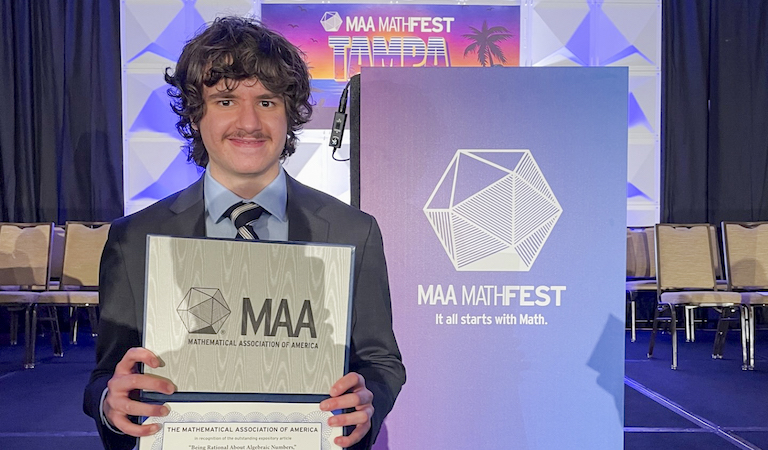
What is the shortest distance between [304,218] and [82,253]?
5524mm

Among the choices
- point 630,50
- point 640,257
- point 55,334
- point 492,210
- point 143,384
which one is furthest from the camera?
point 630,50

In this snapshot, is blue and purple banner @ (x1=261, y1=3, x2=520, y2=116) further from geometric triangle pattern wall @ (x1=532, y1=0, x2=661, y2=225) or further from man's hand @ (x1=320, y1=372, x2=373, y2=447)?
man's hand @ (x1=320, y1=372, x2=373, y2=447)

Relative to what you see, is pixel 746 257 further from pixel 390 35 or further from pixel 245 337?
pixel 245 337

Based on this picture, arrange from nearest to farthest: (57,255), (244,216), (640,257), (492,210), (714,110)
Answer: (244,216) → (492,210) → (57,255) → (640,257) → (714,110)

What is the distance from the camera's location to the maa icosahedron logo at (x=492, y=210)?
2.20m

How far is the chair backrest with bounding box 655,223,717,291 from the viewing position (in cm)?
605

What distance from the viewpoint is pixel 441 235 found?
223cm

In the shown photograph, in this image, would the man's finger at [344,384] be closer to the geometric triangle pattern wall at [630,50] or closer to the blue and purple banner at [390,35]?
the blue and purple banner at [390,35]

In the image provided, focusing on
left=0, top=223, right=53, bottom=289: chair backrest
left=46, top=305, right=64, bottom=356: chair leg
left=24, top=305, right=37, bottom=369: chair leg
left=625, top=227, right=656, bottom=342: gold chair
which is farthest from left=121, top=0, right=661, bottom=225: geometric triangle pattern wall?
left=24, top=305, right=37, bottom=369: chair leg

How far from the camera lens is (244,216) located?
1.28m

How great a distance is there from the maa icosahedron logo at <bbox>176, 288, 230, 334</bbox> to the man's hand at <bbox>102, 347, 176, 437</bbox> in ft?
0.24

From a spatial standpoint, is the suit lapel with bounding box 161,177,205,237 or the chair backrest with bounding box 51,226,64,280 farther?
the chair backrest with bounding box 51,226,64,280

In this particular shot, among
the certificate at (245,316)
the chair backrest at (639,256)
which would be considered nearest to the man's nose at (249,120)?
the certificate at (245,316)

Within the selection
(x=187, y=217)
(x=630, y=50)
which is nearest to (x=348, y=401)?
(x=187, y=217)
